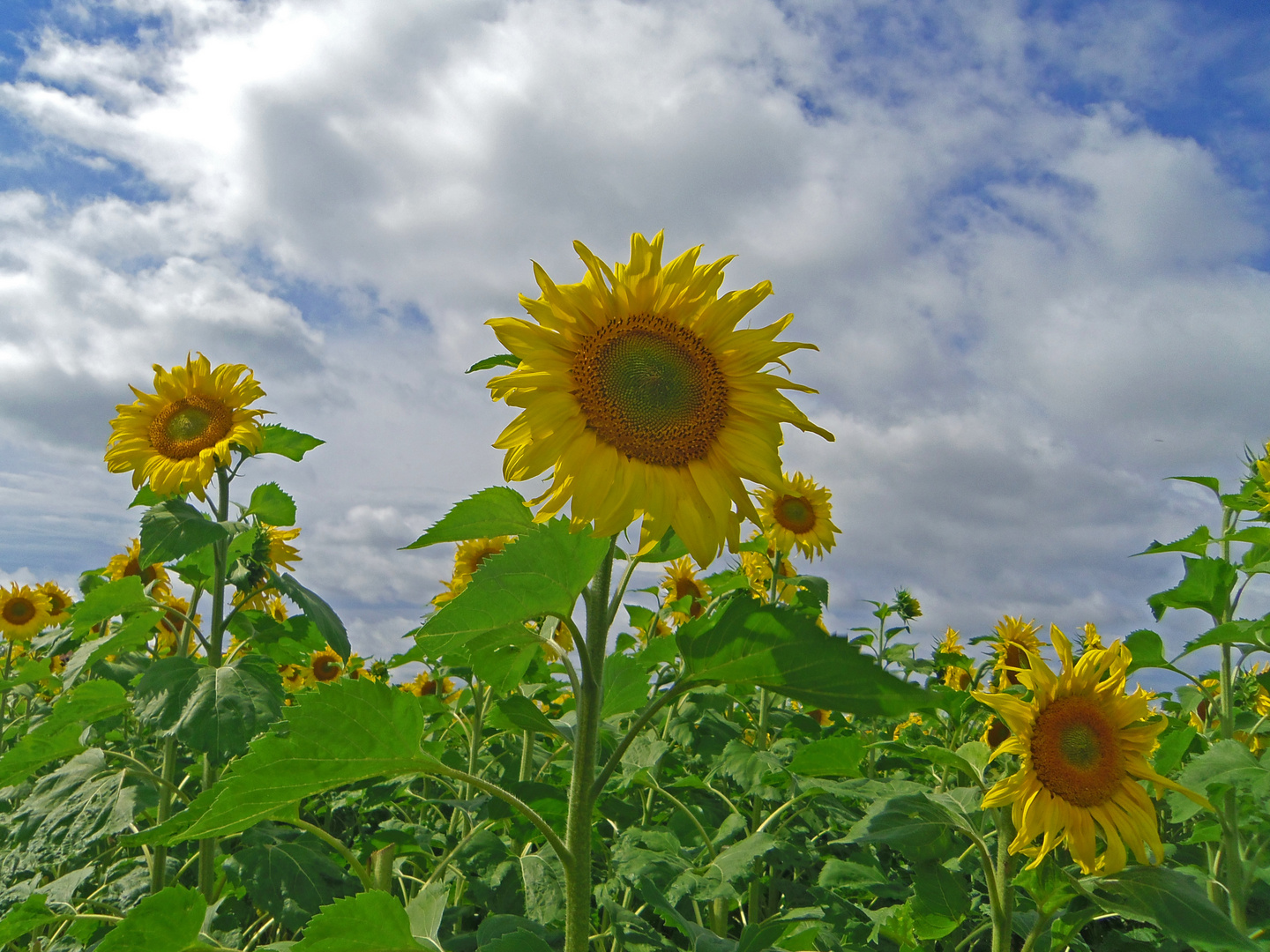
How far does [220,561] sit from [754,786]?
2579 mm

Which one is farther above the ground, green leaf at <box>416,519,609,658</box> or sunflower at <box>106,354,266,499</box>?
sunflower at <box>106,354,266,499</box>

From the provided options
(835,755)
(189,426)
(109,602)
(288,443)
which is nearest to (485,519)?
(835,755)

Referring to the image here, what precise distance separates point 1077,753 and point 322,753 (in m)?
2.50

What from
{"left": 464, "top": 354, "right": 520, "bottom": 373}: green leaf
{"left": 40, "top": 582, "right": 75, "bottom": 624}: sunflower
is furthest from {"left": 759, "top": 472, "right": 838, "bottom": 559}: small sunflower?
{"left": 40, "top": 582, "right": 75, "bottom": 624}: sunflower

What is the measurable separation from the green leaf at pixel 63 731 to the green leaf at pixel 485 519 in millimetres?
2638

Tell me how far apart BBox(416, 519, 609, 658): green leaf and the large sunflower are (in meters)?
0.11

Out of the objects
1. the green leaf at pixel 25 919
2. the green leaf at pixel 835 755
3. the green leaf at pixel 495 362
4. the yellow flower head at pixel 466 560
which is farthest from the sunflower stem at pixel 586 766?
the yellow flower head at pixel 466 560

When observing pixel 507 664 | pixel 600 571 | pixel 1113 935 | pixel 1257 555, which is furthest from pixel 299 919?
pixel 1257 555

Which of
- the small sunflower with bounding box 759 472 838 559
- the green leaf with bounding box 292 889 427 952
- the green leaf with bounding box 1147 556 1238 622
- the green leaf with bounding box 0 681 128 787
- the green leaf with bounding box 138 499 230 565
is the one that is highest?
the small sunflower with bounding box 759 472 838 559

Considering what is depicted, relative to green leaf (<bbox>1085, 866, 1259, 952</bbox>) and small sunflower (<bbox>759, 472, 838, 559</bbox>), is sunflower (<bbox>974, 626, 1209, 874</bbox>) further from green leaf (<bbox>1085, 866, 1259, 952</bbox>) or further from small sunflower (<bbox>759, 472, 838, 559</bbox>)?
small sunflower (<bbox>759, 472, 838, 559</bbox>)

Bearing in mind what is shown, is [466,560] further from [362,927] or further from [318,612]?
[362,927]

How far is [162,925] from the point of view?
1.95 metres

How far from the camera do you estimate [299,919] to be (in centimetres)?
312

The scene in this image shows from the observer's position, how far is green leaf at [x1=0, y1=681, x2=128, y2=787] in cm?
348
